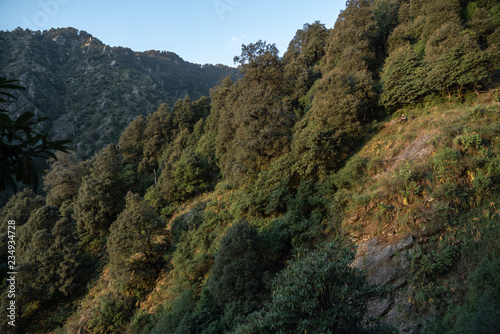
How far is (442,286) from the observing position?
6473 mm

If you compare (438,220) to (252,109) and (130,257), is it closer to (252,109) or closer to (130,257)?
(252,109)

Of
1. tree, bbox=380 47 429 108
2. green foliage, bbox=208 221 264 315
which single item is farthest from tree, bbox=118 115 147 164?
tree, bbox=380 47 429 108

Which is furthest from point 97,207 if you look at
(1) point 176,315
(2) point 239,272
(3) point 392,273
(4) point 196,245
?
(3) point 392,273

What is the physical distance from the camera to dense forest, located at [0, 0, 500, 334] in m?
5.93

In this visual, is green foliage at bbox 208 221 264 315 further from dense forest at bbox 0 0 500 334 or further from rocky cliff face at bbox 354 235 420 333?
rocky cliff face at bbox 354 235 420 333

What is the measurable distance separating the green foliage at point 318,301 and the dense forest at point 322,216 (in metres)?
0.03

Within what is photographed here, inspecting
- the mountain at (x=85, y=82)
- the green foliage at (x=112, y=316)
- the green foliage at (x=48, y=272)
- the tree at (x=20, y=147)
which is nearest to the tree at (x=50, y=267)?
the green foliage at (x=48, y=272)

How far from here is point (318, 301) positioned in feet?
17.1

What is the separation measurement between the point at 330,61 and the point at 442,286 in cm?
2497

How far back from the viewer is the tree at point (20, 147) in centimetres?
203

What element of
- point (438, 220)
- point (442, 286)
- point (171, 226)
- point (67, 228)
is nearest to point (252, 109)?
point (171, 226)

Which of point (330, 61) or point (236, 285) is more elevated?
point (330, 61)

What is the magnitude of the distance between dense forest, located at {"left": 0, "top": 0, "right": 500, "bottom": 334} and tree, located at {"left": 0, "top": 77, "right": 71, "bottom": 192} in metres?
4.77

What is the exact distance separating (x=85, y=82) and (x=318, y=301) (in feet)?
316
